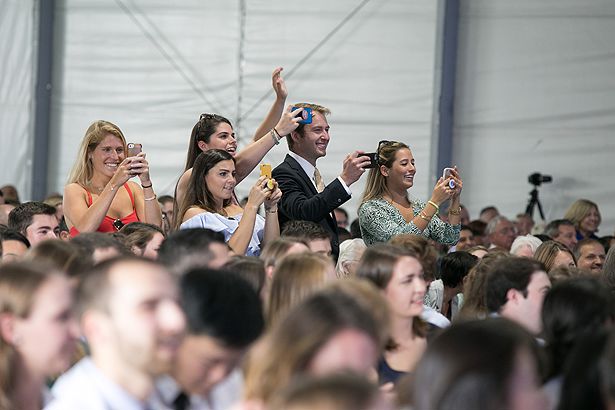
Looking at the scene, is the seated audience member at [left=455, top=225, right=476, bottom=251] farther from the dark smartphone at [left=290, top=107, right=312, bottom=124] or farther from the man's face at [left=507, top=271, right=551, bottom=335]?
the man's face at [left=507, top=271, right=551, bottom=335]

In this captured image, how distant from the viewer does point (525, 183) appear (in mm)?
11484

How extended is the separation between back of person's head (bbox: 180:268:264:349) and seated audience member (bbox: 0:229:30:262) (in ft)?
5.51

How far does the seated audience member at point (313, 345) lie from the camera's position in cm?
254

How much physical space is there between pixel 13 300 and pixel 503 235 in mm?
6792

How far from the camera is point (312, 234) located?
5.19 meters

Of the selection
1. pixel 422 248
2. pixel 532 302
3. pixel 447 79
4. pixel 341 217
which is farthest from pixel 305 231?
pixel 447 79

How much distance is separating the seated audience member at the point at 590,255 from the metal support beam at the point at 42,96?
21.5 ft

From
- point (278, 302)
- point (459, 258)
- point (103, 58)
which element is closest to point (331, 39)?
point (103, 58)

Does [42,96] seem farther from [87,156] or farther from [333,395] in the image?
[333,395]

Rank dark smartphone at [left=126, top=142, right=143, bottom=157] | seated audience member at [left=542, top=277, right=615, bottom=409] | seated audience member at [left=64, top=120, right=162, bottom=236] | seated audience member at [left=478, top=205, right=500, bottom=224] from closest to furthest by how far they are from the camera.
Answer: seated audience member at [left=542, top=277, right=615, bottom=409] → seated audience member at [left=64, top=120, right=162, bottom=236] → dark smartphone at [left=126, top=142, right=143, bottom=157] → seated audience member at [left=478, top=205, right=500, bottom=224]

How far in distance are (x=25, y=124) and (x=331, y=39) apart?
11.0 feet

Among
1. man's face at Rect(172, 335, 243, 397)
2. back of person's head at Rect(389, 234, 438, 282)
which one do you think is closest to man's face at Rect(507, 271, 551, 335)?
back of person's head at Rect(389, 234, 438, 282)

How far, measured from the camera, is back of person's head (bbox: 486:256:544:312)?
4359mm

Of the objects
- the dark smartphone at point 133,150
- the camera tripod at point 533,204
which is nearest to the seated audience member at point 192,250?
the dark smartphone at point 133,150
